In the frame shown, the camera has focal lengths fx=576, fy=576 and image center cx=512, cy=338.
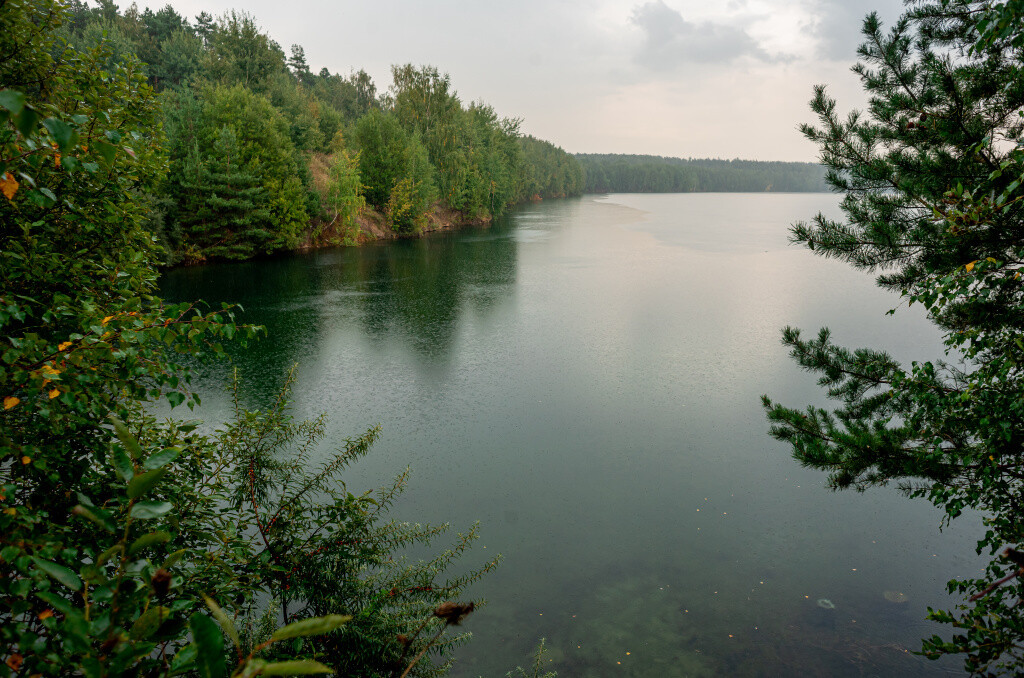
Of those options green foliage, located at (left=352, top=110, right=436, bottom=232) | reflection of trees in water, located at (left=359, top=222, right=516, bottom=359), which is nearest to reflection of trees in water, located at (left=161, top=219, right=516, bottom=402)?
reflection of trees in water, located at (left=359, top=222, right=516, bottom=359)

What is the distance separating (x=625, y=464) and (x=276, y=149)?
32.5 meters

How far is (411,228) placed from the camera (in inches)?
1991

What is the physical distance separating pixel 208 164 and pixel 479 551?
30846 millimetres

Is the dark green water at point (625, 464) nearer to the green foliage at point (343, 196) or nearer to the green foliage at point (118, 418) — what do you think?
the green foliage at point (118, 418)

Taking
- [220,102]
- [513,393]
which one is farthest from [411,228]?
[513,393]

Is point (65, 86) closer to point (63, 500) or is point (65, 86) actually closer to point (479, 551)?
point (63, 500)

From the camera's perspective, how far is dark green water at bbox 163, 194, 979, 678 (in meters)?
7.61

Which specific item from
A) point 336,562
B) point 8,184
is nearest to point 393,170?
point 336,562

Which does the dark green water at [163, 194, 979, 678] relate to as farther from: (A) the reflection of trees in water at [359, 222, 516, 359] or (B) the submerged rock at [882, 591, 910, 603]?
(A) the reflection of trees in water at [359, 222, 516, 359]

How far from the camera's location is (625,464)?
11.9m

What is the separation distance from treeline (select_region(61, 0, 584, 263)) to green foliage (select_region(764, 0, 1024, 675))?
7090mm

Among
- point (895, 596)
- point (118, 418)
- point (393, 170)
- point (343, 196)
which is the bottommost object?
point (895, 596)

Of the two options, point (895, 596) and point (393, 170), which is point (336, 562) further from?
point (393, 170)

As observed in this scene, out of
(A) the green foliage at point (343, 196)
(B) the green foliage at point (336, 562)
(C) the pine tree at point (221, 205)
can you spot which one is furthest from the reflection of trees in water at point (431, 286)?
(B) the green foliage at point (336, 562)
